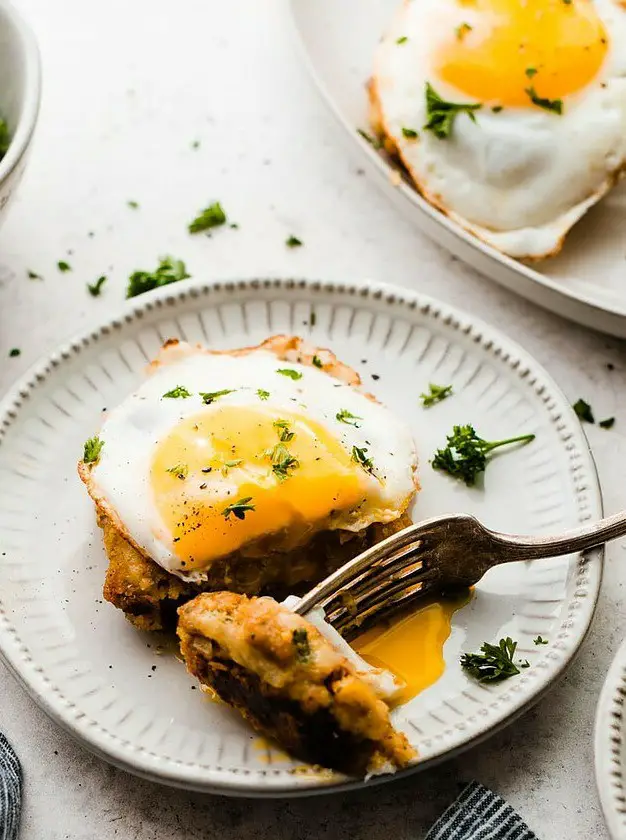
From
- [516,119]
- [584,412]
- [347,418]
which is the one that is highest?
[516,119]

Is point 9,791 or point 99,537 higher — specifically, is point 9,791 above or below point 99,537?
below

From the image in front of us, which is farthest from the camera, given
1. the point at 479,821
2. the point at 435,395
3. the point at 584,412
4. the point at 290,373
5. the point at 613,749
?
the point at 584,412

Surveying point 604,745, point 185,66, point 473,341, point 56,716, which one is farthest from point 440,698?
point 185,66

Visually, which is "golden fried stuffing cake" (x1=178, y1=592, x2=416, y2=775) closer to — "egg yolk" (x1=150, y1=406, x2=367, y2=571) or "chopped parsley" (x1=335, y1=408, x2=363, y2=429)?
"egg yolk" (x1=150, y1=406, x2=367, y2=571)

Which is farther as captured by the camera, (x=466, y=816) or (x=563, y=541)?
(x=563, y=541)

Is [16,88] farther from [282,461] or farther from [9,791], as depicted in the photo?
[9,791]

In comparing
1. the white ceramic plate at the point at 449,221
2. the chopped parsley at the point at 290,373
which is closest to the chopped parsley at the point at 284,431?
the chopped parsley at the point at 290,373

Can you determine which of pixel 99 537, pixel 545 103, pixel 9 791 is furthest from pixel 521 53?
pixel 9 791

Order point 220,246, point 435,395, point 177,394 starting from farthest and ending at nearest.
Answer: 1. point 220,246
2. point 435,395
3. point 177,394
